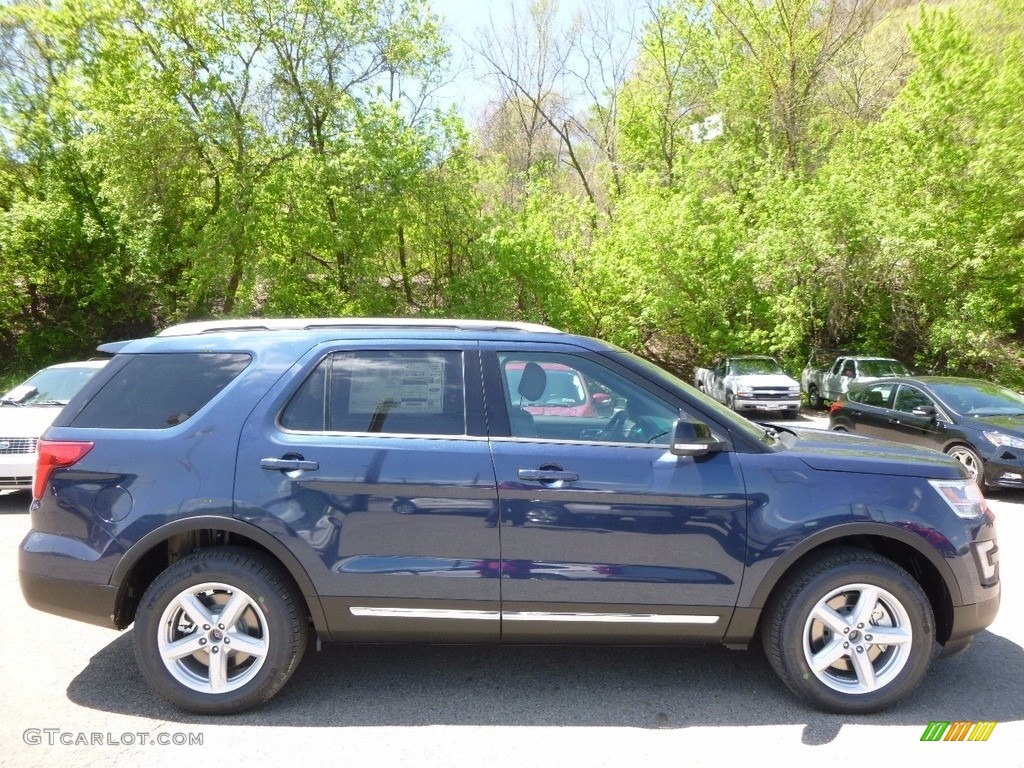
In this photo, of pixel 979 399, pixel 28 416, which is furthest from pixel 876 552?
pixel 28 416

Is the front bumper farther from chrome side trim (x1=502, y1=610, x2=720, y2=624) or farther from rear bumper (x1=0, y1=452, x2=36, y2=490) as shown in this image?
rear bumper (x1=0, y1=452, x2=36, y2=490)

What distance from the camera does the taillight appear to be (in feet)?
11.8

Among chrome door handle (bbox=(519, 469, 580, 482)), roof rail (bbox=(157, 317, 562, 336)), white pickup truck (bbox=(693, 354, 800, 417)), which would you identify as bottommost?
white pickup truck (bbox=(693, 354, 800, 417))

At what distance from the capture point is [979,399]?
30.4ft

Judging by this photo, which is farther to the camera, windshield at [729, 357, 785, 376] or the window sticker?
windshield at [729, 357, 785, 376]

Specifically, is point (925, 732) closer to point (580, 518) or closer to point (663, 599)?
point (663, 599)

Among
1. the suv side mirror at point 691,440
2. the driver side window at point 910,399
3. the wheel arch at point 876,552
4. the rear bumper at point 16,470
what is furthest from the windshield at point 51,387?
the driver side window at point 910,399

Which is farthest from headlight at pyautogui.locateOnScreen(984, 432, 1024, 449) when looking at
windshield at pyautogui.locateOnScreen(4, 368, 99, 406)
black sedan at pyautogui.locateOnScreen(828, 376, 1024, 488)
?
windshield at pyautogui.locateOnScreen(4, 368, 99, 406)

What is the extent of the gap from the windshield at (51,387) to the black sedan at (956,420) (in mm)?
9769

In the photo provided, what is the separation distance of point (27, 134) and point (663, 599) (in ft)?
77.9

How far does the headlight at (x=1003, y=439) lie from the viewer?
8.34 meters

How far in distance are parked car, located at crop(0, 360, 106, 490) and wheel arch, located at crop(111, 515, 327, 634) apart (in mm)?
4460

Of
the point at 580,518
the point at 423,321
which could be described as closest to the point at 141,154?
the point at 423,321

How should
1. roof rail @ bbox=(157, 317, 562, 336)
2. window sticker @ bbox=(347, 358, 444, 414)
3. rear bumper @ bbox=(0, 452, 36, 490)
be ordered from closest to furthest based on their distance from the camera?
window sticker @ bbox=(347, 358, 444, 414)
roof rail @ bbox=(157, 317, 562, 336)
rear bumper @ bbox=(0, 452, 36, 490)
